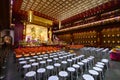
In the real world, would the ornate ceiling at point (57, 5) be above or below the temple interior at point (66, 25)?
above

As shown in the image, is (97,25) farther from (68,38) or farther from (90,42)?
(68,38)

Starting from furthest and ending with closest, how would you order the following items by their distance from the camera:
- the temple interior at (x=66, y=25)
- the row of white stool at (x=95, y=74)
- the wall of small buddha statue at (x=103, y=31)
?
the wall of small buddha statue at (x=103, y=31) < the temple interior at (x=66, y=25) < the row of white stool at (x=95, y=74)

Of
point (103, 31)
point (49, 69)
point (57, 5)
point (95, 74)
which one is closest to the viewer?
point (95, 74)

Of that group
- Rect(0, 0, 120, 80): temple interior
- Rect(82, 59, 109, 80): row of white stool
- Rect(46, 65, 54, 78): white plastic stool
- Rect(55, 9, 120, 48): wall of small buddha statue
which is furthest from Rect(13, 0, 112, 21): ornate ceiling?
Rect(82, 59, 109, 80): row of white stool

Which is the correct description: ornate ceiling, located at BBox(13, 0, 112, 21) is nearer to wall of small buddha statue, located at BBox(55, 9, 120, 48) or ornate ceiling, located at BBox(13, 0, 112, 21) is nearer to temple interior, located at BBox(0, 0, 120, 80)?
temple interior, located at BBox(0, 0, 120, 80)

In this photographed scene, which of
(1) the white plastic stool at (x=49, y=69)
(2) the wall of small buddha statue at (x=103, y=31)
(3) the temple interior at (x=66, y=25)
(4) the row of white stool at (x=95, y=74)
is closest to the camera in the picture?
(4) the row of white stool at (x=95, y=74)

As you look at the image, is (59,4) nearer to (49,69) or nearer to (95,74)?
(49,69)

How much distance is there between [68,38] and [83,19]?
7.09 metres

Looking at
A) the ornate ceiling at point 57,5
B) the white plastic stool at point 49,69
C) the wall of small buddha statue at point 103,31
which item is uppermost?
the ornate ceiling at point 57,5

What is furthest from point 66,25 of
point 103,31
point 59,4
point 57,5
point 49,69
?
point 49,69

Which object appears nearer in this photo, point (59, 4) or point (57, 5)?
point (59, 4)

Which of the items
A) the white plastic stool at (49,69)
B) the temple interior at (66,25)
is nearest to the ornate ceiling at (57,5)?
the temple interior at (66,25)

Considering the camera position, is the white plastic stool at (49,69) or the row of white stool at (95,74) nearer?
the row of white stool at (95,74)

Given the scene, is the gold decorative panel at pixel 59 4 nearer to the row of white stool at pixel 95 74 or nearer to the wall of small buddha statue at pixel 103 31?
the wall of small buddha statue at pixel 103 31
